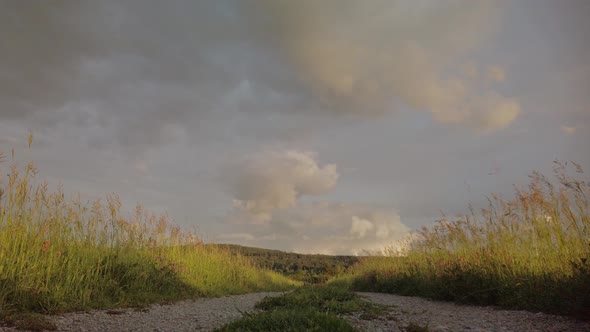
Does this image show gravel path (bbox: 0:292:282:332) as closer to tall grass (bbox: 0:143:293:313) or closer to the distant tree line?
tall grass (bbox: 0:143:293:313)

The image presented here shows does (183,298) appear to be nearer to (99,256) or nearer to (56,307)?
(99,256)

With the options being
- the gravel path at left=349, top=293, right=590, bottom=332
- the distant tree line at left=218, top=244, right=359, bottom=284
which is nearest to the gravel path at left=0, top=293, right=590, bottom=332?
the gravel path at left=349, top=293, right=590, bottom=332

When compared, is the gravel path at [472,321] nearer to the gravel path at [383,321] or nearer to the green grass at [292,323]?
the gravel path at [383,321]

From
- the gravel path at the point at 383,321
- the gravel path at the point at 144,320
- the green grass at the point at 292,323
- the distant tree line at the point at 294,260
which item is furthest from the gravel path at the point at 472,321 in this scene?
the distant tree line at the point at 294,260

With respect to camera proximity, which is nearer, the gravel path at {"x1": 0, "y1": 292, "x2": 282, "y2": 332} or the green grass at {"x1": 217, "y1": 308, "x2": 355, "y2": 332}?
the green grass at {"x1": 217, "y1": 308, "x2": 355, "y2": 332}

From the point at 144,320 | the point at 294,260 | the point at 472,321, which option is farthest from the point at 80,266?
the point at 294,260

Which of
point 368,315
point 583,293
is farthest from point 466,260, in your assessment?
point 368,315

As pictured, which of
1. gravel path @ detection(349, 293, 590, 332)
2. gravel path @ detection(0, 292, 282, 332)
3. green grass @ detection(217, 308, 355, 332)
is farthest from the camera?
gravel path @ detection(0, 292, 282, 332)

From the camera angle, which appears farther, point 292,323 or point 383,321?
point 383,321

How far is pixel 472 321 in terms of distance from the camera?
20.9ft

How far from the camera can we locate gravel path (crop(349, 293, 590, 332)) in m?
5.57

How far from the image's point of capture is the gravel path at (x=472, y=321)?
557cm

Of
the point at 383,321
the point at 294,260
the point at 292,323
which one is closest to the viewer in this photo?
the point at 292,323

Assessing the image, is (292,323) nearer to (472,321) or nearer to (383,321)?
(383,321)
